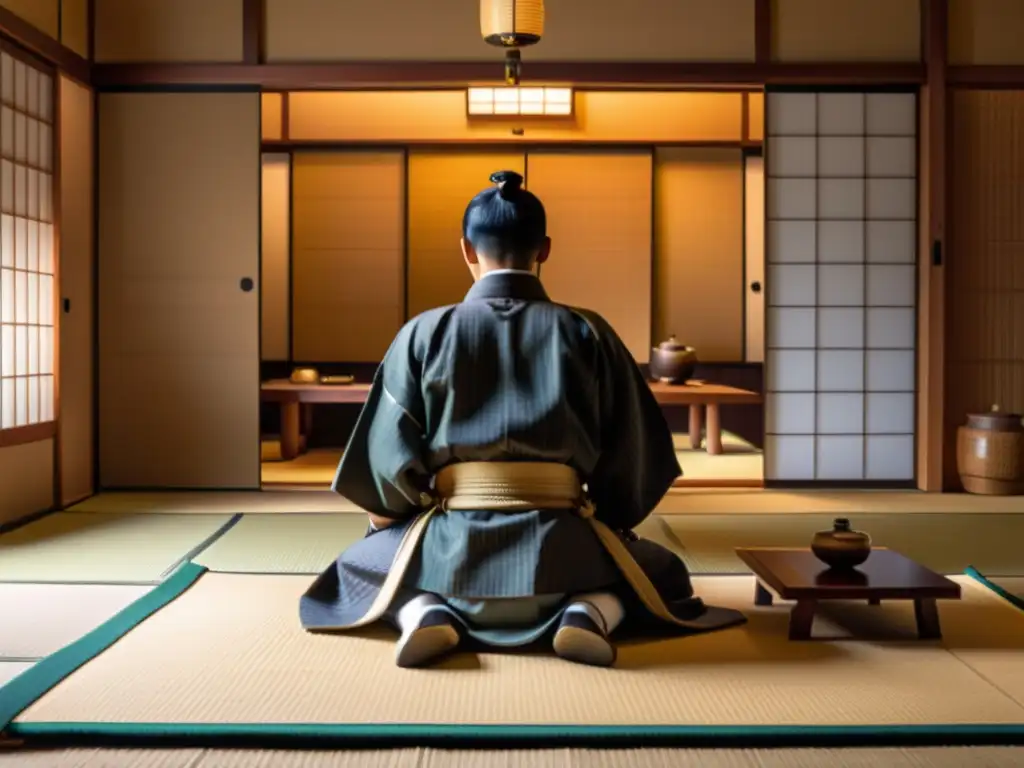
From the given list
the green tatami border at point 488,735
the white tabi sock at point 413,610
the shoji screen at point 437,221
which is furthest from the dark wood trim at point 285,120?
the green tatami border at point 488,735

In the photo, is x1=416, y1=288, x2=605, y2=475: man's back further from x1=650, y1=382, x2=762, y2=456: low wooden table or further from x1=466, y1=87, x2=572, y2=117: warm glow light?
x1=466, y1=87, x2=572, y2=117: warm glow light

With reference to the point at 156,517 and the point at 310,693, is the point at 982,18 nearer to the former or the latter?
the point at 156,517

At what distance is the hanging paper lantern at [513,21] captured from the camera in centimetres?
495

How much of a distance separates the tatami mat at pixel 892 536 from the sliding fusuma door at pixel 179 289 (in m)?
2.35

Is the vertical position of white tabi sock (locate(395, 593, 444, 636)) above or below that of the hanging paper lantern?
below

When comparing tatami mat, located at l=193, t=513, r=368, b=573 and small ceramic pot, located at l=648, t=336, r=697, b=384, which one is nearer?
tatami mat, located at l=193, t=513, r=368, b=573

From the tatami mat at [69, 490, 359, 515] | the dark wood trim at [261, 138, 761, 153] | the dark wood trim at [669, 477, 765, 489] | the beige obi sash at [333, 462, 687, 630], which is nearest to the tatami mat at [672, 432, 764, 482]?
the dark wood trim at [669, 477, 765, 489]

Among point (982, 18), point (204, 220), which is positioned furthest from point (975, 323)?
point (204, 220)

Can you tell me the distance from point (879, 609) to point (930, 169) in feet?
10.7

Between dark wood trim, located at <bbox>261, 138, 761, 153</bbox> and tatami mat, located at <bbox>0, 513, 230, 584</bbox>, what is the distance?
3887mm

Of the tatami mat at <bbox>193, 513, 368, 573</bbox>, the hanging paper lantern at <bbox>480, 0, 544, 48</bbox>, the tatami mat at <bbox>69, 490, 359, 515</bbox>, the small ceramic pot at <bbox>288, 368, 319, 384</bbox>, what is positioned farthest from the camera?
the small ceramic pot at <bbox>288, 368, 319, 384</bbox>

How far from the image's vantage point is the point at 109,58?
5.70 m

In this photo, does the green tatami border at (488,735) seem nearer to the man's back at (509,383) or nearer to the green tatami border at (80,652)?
the green tatami border at (80,652)

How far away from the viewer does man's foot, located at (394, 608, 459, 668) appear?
8.29 feet
